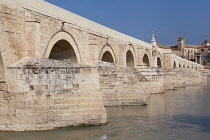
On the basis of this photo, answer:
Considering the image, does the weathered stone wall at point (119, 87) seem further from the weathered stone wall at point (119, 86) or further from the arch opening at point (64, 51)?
the arch opening at point (64, 51)

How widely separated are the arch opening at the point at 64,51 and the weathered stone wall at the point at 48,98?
210 inches

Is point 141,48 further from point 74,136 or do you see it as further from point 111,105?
point 74,136

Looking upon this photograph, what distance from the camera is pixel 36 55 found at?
10.4 metres

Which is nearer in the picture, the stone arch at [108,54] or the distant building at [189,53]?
the stone arch at [108,54]

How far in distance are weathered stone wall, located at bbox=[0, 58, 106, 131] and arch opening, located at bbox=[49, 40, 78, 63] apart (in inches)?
210

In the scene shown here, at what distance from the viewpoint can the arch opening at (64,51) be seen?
1405cm

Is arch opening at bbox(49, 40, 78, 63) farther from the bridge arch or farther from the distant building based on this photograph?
the distant building

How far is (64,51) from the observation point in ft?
48.0

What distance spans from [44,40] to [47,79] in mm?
3617

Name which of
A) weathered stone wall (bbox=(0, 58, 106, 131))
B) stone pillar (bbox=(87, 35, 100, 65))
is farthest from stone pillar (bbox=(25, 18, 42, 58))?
stone pillar (bbox=(87, 35, 100, 65))

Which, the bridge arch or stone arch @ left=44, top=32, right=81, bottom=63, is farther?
the bridge arch

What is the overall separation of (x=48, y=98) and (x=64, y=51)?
660 centimetres

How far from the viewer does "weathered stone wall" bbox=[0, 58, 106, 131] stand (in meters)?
8.09

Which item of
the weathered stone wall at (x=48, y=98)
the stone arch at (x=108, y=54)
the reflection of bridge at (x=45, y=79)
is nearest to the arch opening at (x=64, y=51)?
the reflection of bridge at (x=45, y=79)
